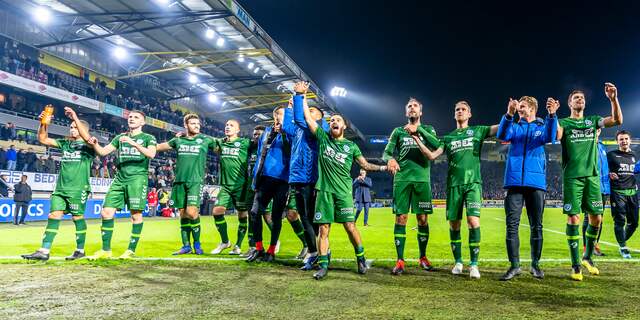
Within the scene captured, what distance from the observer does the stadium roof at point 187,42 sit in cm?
1953

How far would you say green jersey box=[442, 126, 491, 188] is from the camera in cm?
562

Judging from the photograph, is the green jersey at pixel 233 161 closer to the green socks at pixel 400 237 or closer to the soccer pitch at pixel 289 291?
the soccer pitch at pixel 289 291

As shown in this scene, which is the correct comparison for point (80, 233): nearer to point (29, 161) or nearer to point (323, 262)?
point (323, 262)

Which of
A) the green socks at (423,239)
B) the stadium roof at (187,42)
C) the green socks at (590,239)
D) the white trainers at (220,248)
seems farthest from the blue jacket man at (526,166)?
the stadium roof at (187,42)

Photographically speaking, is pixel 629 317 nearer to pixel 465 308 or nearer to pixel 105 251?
pixel 465 308

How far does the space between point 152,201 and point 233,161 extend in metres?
16.8

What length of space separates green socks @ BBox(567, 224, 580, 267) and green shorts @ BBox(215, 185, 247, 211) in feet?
16.2

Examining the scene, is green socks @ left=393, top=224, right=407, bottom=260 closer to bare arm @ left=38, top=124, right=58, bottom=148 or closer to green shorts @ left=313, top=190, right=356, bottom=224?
green shorts @ left=313, top=190, right=356, bottom=224

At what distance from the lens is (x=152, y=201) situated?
888 inches

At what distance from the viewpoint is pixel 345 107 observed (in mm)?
68562

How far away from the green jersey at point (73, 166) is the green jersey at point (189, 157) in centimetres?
133

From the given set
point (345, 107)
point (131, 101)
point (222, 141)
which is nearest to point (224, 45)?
point (131, 101)

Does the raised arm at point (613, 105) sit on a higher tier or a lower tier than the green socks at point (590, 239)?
higher

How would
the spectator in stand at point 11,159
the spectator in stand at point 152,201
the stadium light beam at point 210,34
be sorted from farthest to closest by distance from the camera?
Result: the spectator in stand at point 152,201, the stadium light beam at point 210,34, the spectator in stand at point 11,159
